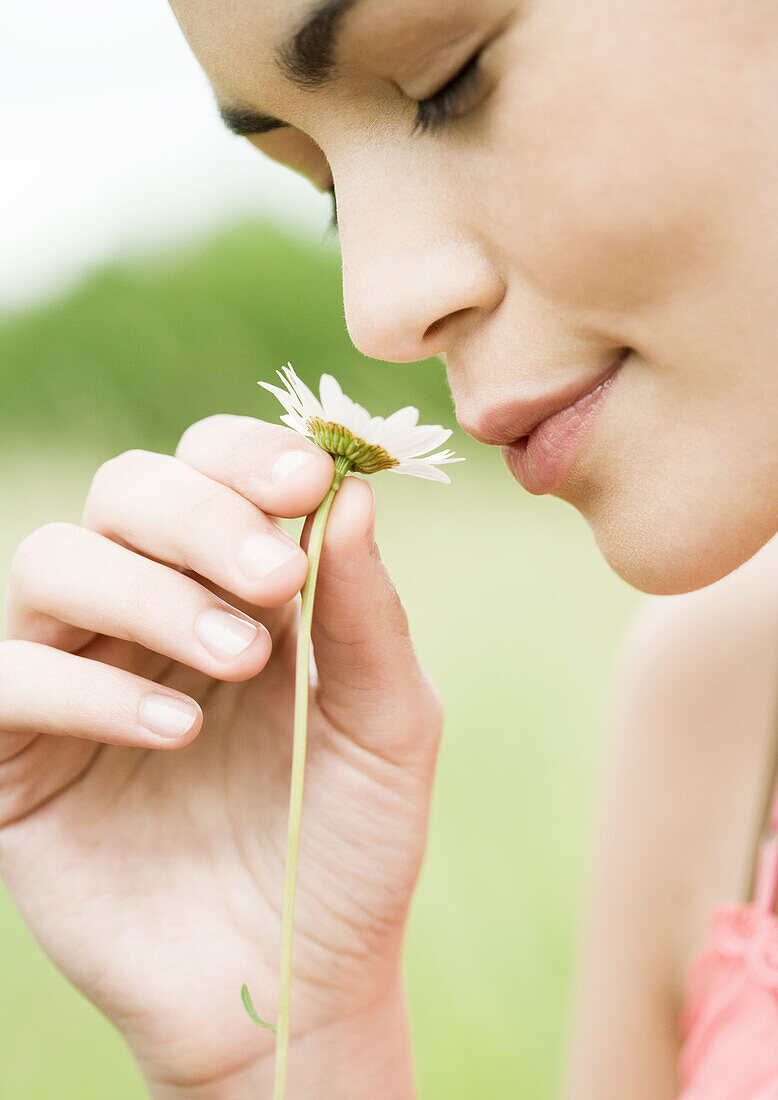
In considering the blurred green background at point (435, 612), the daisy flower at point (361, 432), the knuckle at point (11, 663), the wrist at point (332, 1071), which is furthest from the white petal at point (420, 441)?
the blurred green background at point (435, 612)

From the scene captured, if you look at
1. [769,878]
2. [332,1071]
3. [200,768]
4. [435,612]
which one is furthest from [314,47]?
[435,612]

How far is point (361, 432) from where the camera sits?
511 millimetres

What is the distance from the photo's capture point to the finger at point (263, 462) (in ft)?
1.69

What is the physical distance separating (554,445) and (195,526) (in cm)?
19

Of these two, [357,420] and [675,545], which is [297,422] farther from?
[675,545]

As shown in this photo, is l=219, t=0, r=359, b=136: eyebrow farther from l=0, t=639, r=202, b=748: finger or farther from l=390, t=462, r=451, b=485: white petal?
l=0, t=639, r=202, b=748: finger

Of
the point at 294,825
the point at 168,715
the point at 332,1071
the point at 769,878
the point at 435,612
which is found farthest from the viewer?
the point at 435,612

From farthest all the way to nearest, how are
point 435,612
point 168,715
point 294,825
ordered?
point 435,612 → point 168,715 → point 294,825

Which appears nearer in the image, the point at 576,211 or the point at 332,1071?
the point at 576,211

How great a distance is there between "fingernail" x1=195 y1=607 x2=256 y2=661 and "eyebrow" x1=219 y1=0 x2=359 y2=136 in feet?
0.84

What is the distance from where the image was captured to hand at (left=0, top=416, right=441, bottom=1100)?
0.56 m

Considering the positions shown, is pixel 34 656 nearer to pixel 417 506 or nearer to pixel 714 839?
pixel 714 839

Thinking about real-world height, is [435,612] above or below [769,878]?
below

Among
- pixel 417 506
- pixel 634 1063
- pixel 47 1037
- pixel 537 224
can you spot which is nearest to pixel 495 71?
pixel 537 224
